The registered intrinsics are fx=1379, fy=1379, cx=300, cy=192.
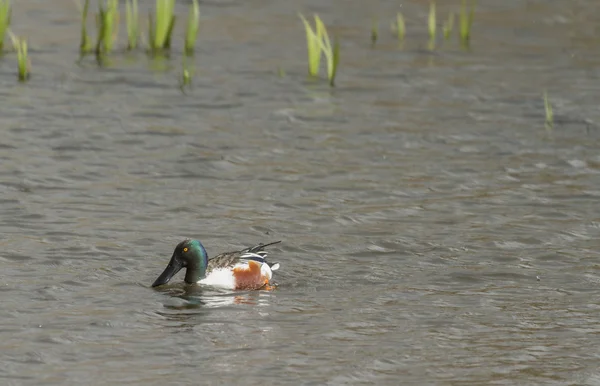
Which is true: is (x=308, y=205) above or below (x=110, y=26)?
below

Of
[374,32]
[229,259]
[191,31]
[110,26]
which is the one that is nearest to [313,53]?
[191,31]

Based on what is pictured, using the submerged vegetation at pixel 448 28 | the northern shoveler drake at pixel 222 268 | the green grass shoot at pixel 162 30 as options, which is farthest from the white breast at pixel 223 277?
the submerged vegetation at pixel 448 28

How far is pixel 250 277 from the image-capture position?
846 centimetres

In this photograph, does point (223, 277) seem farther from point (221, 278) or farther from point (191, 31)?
point (191, 31)

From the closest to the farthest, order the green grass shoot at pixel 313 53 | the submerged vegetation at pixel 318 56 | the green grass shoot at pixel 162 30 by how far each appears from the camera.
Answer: the submerged vegetation at pixel 318 56
the green grass shoot at pixel 313 53
the green grass shoot at pixel 162 30

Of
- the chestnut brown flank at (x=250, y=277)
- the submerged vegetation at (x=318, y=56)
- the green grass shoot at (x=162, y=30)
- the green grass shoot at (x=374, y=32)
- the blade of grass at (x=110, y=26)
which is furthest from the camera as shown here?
the green grass shoot at (x=374, y=32)

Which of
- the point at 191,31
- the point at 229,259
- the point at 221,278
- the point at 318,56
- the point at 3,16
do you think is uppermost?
the point at 3,16

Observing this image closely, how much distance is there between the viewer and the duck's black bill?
8.51m

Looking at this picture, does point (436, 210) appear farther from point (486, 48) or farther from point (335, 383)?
point (486, 48)

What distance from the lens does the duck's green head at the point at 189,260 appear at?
8570mm

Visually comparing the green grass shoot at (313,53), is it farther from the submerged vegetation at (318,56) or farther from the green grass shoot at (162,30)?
the green grass shoot at (162,30)

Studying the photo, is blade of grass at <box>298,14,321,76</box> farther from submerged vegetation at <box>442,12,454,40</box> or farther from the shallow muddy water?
submerged vegetation at <box>442,12,454,40</box>

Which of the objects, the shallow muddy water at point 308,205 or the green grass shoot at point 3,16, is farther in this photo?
the green grass shoot at point 3,16

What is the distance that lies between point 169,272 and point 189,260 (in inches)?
6.2
